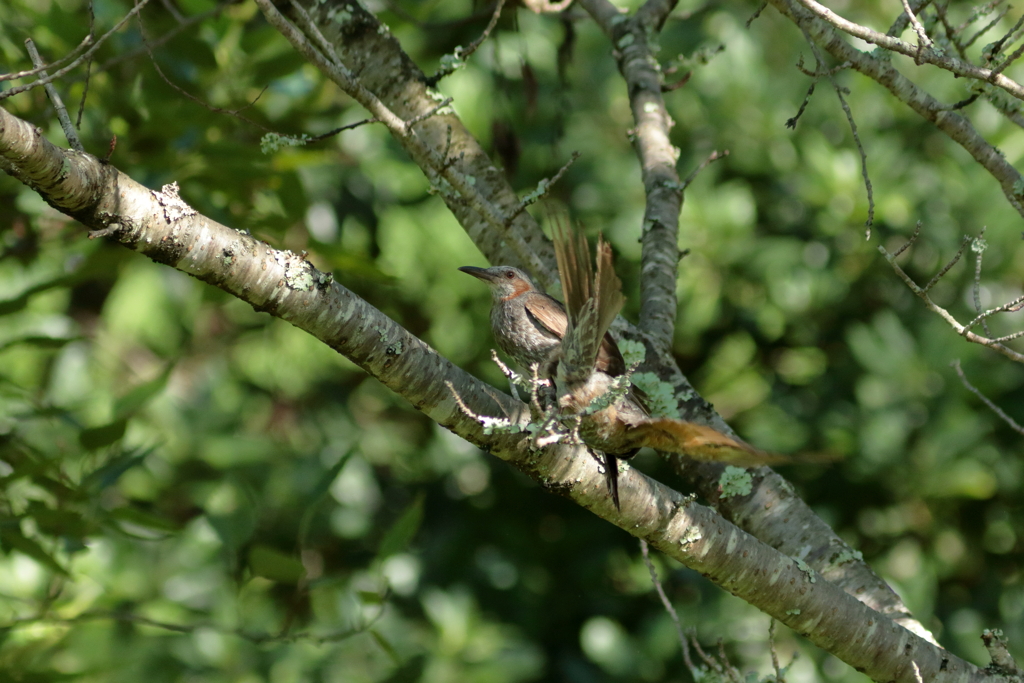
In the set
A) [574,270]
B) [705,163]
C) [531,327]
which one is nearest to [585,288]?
[574,270]

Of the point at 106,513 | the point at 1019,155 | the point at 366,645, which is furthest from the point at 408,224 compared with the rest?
the point at 1019,155

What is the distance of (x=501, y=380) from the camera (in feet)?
13.5

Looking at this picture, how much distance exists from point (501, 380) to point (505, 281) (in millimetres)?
967

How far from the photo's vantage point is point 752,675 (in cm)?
229

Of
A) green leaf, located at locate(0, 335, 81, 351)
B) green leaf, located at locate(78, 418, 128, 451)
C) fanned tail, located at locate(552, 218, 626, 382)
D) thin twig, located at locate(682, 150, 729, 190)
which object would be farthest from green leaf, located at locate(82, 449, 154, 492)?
thin twig, located at locate(682, 150, 729, 190)

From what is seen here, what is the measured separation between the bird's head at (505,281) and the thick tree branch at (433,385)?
1215mm

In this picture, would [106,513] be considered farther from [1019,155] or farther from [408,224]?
[1019,155]

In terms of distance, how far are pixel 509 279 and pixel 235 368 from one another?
2.33 meters

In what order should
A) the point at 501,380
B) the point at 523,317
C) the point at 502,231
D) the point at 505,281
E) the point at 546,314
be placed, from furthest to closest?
the point at 501,380 → the point at 505,281 → the point at 523,317 → the point at 546,314 → the point at 502,231

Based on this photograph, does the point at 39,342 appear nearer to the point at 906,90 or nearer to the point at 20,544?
the point at 20,544

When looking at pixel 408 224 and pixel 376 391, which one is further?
pixel 376 391

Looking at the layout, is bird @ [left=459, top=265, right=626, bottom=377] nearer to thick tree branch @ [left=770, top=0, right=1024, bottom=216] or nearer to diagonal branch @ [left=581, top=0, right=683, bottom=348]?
diagonal branch @ [left=581, top=0, right=683, bottom=348]

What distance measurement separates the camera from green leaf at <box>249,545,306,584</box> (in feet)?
→ 8.16

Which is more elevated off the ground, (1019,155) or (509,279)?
(1019,155)
